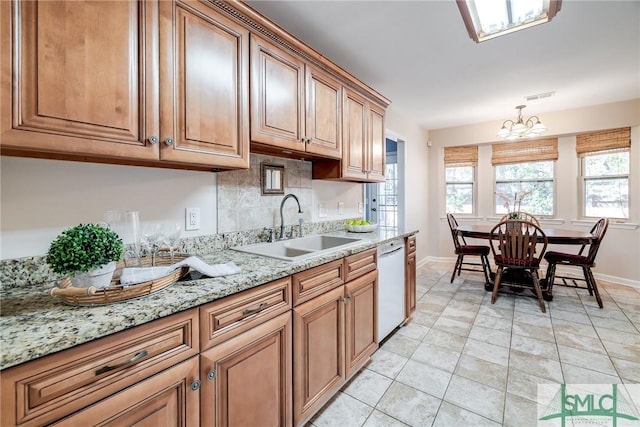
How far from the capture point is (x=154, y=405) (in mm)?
852

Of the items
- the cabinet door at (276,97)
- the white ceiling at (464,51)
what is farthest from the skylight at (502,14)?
the cabinet door at (276,97)

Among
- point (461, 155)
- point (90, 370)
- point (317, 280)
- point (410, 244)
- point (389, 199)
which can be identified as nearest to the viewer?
point (90, 370)

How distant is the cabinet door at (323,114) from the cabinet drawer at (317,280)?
2.65ft

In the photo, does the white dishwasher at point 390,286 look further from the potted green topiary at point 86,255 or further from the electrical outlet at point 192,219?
the potted green topiary at point 86,255

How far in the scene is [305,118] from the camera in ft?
6.11

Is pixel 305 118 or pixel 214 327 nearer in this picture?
pixel 214 327

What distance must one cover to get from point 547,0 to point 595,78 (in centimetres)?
195

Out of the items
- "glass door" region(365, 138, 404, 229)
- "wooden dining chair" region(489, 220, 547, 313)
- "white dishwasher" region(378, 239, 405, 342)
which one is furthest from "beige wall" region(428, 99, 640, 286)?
"white dishwasher" region(378, 239, 405, 342)

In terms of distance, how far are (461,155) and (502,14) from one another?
3.35 meters

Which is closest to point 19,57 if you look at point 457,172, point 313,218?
point 313,218

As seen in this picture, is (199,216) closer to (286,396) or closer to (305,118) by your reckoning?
(305,118)

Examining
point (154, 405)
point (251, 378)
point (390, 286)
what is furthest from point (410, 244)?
point (154, 405)

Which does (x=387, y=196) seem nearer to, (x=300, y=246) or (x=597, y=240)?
(x=597, y=240)

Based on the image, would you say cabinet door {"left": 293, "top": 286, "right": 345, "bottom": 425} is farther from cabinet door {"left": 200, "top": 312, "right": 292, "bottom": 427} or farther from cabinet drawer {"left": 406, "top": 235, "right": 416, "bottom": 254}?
cabinet drawer {"left": 406, "top": 235, "right": 416, "bottom": 254}
